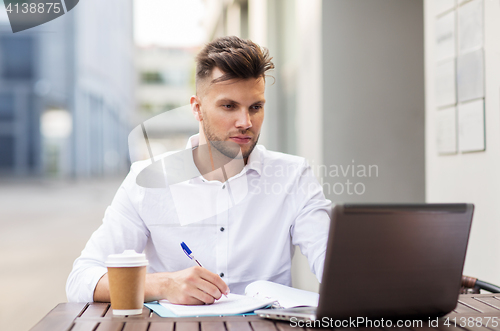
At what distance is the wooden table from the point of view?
96cm

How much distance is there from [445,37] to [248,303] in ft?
5.80

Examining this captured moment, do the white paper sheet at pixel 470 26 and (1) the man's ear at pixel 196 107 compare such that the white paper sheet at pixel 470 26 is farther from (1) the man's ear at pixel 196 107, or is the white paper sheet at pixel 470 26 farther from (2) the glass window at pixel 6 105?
(2) the glass window at pixel 6 105

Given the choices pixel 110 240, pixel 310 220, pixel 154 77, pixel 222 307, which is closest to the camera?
pixel 222 307

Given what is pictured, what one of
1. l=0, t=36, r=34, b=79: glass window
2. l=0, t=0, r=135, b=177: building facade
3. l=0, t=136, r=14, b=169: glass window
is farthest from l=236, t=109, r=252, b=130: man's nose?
l=0, t=136, r=14, b=169: glass window

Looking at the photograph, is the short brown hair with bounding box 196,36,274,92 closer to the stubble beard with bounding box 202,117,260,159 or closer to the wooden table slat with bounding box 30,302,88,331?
the stubble beard with bounding box 202,117,260,159

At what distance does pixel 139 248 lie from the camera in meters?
1.64

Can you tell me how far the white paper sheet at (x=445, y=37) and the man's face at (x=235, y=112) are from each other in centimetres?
103

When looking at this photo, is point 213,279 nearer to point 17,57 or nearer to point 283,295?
point 283,295

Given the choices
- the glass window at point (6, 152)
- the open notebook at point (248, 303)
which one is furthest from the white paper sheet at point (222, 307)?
the glass window at point (6, 152)

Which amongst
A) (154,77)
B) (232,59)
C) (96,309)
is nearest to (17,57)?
(154,77)

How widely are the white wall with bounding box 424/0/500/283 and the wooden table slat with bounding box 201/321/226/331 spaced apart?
4.83 feet

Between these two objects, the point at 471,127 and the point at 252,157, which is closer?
→ the point at 252,157

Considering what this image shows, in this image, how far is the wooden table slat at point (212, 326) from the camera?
3.10 ft

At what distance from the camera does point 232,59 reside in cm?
175
